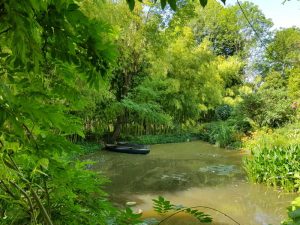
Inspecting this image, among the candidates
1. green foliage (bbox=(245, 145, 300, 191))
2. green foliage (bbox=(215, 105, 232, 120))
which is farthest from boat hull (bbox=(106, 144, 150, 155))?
green foliage (bbox=(215, 105, 232, 120))

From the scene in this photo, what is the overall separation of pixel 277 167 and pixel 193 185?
1918mm

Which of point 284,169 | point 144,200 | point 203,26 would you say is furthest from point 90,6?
point 203,26

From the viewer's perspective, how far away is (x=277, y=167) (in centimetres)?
718

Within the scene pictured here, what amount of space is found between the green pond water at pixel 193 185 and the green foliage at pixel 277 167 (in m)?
0.22

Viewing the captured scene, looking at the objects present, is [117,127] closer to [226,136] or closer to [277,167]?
[226,136]

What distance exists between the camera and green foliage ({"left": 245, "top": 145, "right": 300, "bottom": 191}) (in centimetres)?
691

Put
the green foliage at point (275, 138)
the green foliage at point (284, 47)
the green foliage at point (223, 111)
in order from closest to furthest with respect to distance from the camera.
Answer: the green foliage at point (275, 138)
the green foliage at point (223, 111)
the green foliage at point (284, 47)

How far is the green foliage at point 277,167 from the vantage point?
6914mm

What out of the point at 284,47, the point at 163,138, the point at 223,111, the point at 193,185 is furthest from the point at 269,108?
the point at 284,47

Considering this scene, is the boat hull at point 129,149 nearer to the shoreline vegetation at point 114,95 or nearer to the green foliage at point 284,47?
the shoreline vegetation at point 114,95

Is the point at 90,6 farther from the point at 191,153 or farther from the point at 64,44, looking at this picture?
the point at 64,44

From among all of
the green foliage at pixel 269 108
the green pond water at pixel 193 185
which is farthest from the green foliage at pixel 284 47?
the green pond water at pixel 193 185

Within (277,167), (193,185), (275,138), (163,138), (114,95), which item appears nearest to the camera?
(277,167)

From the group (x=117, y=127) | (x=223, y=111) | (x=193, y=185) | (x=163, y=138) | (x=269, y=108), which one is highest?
(x=223, y=111)
